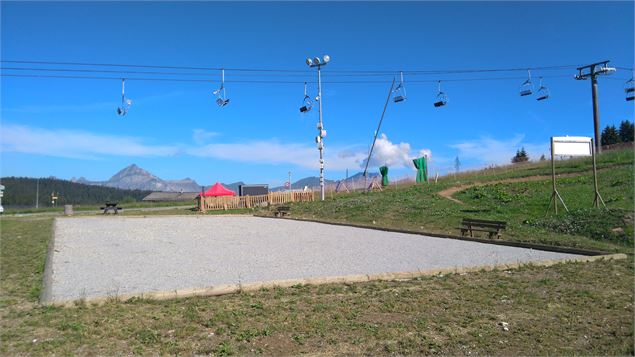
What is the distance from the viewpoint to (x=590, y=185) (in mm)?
23703

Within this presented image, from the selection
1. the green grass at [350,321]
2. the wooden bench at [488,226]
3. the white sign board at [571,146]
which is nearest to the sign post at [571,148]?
the white sign board at [571,146]

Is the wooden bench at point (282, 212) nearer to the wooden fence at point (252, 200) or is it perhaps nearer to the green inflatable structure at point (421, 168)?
the wooden fence at point (252, 200)

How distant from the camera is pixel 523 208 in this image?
20.4 metres

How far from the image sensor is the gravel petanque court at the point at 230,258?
8.20 meters

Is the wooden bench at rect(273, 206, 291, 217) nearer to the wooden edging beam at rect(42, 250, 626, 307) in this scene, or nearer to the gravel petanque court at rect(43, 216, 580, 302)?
the gravel petanque court at rect(43, 216, 580, 302)

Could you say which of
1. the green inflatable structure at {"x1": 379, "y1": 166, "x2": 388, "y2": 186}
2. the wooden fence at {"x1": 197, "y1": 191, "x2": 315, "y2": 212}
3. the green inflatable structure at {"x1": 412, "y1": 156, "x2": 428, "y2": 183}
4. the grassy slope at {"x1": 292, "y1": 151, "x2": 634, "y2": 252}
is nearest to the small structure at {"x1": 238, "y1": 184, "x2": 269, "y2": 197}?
the wooden fence at {"x1": 197, "y1": 191, "x2": 315, "y2": 212}

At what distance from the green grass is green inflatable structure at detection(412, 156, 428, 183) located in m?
36.0

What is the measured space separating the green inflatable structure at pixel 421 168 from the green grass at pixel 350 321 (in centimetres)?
3602

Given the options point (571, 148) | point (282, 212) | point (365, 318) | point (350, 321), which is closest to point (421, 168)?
point (282, 212)

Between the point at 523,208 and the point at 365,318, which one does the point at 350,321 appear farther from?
the point at 523,208

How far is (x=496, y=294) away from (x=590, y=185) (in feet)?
65.7

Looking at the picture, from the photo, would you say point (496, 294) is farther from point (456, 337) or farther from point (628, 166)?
point (628, 166)

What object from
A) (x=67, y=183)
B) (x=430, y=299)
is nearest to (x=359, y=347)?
(x=430, y=299)

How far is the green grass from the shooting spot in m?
4.79
